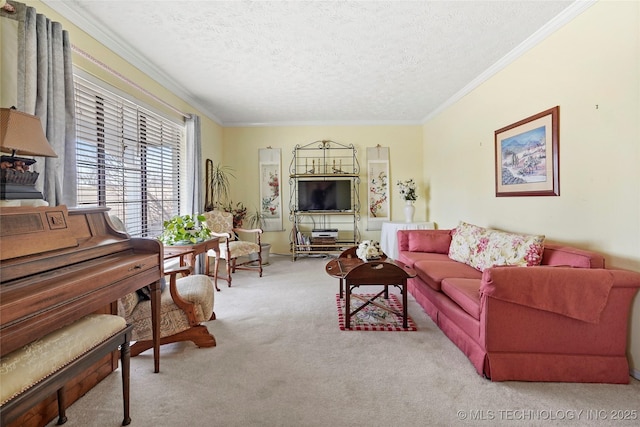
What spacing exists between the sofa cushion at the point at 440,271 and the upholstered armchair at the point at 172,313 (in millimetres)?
1917

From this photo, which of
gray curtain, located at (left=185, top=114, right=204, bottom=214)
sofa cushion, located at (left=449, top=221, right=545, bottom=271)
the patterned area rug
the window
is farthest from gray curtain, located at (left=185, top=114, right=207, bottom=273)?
sofa cushion, located at (left=449, top=221, right=545, bottom=271)

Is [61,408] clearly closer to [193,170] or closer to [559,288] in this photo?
[559,288]

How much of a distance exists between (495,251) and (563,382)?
1.09 metres

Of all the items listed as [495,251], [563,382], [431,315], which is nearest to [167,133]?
[431,315]

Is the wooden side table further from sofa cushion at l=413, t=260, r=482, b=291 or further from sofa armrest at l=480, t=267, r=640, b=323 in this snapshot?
sofa armrest at l=480, t=267, r=640, b=323

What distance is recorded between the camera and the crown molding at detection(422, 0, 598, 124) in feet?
7.02

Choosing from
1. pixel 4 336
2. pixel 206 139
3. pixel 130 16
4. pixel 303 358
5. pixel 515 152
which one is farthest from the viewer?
pixel 206 139

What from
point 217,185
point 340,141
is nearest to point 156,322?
point 217,185

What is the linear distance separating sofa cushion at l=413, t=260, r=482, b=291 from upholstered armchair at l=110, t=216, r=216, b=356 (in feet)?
6.29

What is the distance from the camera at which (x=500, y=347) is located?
1776 mm

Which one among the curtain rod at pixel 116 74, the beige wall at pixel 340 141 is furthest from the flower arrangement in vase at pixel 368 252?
the curtain rod at pixel 116 74

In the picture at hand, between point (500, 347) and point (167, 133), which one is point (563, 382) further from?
point (167, 133)

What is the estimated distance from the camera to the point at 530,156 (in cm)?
268

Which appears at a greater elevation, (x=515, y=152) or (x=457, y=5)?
(x=457, y=5)
